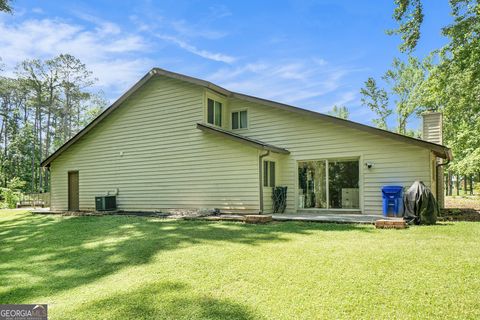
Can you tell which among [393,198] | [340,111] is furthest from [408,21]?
[340,111]

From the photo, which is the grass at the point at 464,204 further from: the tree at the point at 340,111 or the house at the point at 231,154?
the tree at the point at 340,111

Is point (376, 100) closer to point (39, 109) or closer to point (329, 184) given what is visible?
point (329, 184)

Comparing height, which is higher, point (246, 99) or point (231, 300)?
point (246, 99)

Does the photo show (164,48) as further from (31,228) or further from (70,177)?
(31,228)

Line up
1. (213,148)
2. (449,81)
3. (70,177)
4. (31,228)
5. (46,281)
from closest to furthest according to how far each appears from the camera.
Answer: (46,281), (31,228), (213,148), (449,81), (70,177)

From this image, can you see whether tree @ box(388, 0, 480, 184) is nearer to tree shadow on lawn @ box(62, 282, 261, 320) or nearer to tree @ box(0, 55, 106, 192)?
tree shadow on lawn @ box(62, 282, 261, 320)

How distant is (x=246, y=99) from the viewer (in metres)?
12.3

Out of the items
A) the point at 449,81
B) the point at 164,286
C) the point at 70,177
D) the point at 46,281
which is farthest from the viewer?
the point at 70,177

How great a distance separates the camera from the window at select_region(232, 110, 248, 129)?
12727 millimetres

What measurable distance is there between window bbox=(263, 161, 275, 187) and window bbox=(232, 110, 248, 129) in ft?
7.49

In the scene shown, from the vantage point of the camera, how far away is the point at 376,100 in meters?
30.8

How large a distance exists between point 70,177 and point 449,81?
747 inches

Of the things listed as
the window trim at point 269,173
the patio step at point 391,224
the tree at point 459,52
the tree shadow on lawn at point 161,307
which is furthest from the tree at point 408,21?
the tree shadow on lawn at point 161,307

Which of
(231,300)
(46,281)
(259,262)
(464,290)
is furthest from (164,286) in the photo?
(464,290)
